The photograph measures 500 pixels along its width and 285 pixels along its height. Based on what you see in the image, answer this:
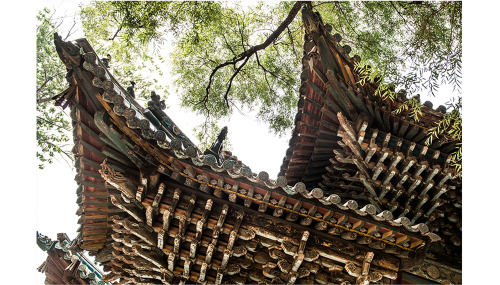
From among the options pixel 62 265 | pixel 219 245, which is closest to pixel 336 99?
pixel 219 245

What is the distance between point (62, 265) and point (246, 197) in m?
3.62

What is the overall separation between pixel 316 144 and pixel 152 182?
243cm

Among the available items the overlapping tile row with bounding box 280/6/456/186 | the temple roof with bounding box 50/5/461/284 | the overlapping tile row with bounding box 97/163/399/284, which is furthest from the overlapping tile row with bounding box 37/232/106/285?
the overlapping tile row with bounding box 280/6/456/186

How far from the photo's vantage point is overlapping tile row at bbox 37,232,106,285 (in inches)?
230

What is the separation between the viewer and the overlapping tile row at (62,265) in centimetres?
585

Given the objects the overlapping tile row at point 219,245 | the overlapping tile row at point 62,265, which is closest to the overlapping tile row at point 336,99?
the overlapping tile row at point 219,245

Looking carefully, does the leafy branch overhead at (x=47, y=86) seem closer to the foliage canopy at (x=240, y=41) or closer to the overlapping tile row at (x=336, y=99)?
the foliage canopy at (x=240, y=41)

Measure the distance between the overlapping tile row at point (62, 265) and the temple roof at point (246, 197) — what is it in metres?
1.50

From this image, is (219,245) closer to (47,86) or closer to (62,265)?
(62,265)

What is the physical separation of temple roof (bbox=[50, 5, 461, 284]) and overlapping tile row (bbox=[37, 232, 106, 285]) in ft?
4.91

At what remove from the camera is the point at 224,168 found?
402 centimetres

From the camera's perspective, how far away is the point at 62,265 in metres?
5.96

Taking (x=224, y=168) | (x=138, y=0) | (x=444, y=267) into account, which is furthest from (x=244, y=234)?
(x=138, y=0)

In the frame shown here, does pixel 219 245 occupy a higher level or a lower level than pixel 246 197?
lower
